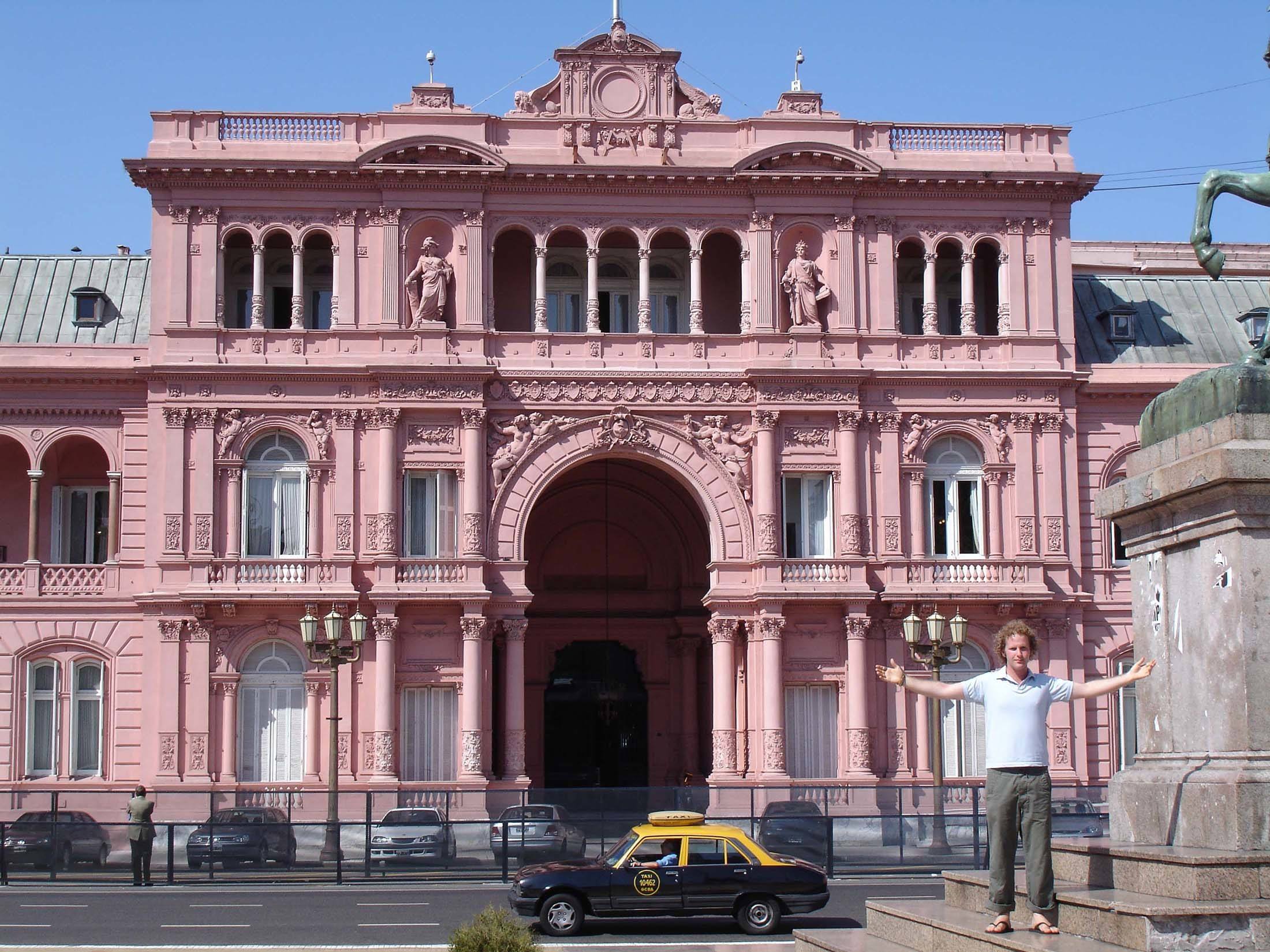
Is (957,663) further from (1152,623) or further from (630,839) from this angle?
(1152,623)

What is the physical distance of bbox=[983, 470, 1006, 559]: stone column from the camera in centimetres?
4669

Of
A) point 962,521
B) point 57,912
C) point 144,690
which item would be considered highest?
point 962,521

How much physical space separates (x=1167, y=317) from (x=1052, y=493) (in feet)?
27.2

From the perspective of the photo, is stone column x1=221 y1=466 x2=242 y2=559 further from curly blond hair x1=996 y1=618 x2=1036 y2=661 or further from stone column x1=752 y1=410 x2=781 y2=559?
curly blond hair x1=996 y1=618 x2=1036 y2=661

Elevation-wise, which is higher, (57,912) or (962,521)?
(962,521)

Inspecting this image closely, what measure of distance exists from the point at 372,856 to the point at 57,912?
7.30 metres

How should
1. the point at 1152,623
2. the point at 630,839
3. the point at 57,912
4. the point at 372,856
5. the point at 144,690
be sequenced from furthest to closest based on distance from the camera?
the point at 144,690
the point at 372,856
the point at 57,912
the point at 630,839
the point at 1152,623

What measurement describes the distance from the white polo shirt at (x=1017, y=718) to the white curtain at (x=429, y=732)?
3275 cm

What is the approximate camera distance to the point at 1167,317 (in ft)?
169

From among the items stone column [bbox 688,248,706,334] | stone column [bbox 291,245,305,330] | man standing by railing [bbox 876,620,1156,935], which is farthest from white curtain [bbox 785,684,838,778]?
man standing by railing [bbox 876,620,1156,935]

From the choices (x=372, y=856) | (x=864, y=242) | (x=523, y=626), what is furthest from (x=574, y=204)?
(x=372, y=856)

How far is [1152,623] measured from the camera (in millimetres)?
14023

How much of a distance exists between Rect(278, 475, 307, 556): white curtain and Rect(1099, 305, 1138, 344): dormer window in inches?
926

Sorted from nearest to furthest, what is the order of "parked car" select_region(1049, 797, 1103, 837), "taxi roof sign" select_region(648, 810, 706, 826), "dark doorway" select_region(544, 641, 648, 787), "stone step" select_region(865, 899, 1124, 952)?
"stone step" select_region(865, 899, 1124, 952)
"taxi roof sign" select_region(648, 810, 706, 826)
"parked car" select_region(1049, 797, 1103, 837)
"dark doorway" select_region(544, 641, 648, 787)
